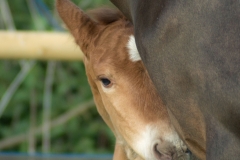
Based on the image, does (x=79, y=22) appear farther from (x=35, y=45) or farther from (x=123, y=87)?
(x=35, y=45)

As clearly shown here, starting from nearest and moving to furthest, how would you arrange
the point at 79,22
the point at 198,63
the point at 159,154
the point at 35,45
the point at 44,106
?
the point at 198,63
the point at 159,154
the point at 79,22
the point at 35,45
the point at 44,106

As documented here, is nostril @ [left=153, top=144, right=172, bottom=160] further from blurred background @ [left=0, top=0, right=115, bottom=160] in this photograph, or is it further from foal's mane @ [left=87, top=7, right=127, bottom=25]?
blurred background @ [left=0, top=0, right=115, bottom=160]

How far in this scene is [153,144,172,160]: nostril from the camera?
156 centimetres

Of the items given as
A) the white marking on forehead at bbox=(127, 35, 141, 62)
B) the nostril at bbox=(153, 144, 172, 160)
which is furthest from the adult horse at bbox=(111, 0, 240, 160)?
the white marking on forehead at bbox=(127, 35, 141, 62)

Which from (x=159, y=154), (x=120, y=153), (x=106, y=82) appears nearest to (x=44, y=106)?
(x=120, y=153)

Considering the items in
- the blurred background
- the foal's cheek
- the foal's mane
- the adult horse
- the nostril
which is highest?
the adult horse

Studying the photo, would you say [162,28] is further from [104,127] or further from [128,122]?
[104,127]

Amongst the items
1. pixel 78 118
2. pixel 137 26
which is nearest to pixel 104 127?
pixel 78 118

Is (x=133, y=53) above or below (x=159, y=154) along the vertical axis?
above

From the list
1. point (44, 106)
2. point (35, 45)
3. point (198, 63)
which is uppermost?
point (198, 63)

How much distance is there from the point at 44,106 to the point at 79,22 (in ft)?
8.53

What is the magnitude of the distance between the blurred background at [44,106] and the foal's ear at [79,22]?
8.20 feet

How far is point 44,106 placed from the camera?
4.41m

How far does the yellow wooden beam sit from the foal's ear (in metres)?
0.96
